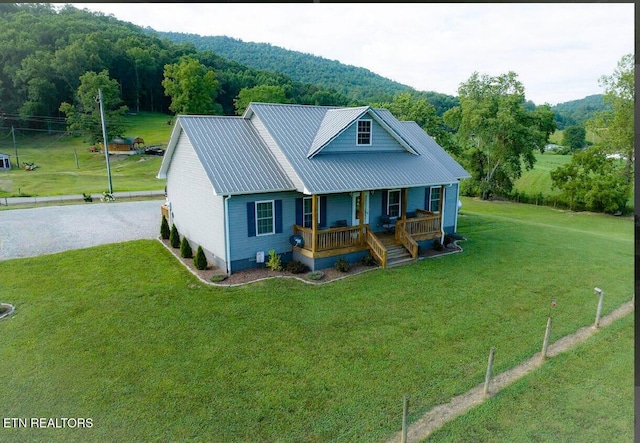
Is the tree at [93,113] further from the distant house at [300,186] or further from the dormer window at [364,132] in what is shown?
the dormer window at [364,132]

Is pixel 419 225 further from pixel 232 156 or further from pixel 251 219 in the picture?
pixel 232 156

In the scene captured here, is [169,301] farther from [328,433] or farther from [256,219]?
[328,433]

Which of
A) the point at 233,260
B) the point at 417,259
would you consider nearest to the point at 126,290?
the point at 233,260

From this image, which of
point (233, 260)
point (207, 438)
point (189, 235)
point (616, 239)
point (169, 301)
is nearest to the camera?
point (207, 438)

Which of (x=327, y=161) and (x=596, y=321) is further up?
(x=327, y=161)

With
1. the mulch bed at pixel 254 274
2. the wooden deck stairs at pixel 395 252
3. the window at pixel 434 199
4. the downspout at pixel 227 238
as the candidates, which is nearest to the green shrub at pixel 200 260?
the mulch bed at pixel 254 274

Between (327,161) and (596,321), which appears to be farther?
(327,161)
